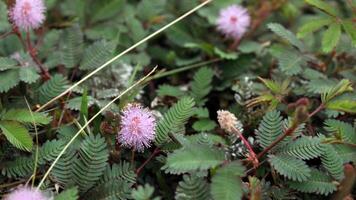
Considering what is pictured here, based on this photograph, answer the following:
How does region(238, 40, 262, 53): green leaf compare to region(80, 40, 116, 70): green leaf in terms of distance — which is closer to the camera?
region(80, 40, 116, 70): green leaf

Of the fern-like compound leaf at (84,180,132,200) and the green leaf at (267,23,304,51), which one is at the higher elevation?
the green leaf at (267,23,304,51)

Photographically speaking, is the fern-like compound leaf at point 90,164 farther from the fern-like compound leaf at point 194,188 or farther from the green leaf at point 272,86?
the green leaf at point 272,86

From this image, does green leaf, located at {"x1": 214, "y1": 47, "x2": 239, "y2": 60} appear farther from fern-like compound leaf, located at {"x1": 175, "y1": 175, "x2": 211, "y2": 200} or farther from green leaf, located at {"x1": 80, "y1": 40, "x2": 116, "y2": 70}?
fern-like compound leaf, located at {"x1": 175, "y1": 175, "x2": 211, "y2": 200}

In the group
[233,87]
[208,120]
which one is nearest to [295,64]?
[233,87]

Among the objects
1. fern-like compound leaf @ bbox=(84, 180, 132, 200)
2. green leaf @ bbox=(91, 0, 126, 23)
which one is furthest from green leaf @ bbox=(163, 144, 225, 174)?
green leaf @ bbox=(91, 0, 126, 23)

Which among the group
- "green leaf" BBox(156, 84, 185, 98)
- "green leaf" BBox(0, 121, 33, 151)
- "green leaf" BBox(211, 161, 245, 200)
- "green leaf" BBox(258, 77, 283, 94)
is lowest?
"green leaf" BBox(211, 161, 245, 200)

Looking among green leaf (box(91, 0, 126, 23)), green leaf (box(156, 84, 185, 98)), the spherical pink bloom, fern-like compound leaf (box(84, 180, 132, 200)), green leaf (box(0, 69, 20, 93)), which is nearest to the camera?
the spherical pink bloom

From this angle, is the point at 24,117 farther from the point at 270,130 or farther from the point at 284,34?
the point at 284,34

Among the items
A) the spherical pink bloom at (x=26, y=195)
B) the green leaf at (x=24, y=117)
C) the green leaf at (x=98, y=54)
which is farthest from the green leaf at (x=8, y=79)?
the spherical pink bloom at (x=26, y=195)
